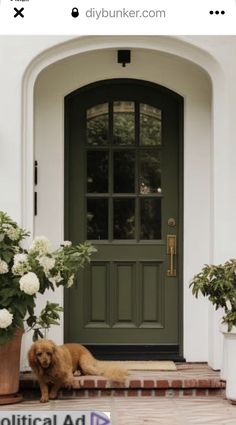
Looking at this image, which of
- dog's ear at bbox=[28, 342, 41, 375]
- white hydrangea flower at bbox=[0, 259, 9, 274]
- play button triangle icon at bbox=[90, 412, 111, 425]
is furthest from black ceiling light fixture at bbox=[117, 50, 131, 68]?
play button triangle icon at bbox=[90, 412, 111, 425]

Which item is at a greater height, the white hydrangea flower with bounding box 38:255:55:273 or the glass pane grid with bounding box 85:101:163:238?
the glass pane grid with bounding box 85:101:163:238

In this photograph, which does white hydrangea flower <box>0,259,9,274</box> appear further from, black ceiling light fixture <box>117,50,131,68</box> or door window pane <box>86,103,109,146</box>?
black ceiling light fixture <box>117,50,131,68</box>

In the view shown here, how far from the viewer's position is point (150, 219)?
747cm

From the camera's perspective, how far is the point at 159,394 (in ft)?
21.7

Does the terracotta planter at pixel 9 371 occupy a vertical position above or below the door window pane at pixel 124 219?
below

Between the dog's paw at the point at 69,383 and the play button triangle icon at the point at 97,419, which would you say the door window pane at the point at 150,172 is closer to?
the dog's paw at the point at 69,383

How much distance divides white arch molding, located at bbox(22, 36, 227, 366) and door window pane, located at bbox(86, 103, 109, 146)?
642mm

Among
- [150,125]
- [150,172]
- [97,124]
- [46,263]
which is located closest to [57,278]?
[46,263]

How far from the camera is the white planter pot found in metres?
6.17

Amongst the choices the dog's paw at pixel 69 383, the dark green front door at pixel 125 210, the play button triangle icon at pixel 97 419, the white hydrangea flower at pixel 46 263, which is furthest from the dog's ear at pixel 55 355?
the play button triangle icon at pixel 97 419

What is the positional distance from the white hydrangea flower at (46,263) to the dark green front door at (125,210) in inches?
50.4

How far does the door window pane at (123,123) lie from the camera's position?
7461 mm

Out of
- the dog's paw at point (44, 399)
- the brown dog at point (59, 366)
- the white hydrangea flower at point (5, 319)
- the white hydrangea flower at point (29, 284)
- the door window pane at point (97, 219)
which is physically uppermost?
the door window pane at point (97, 219)
